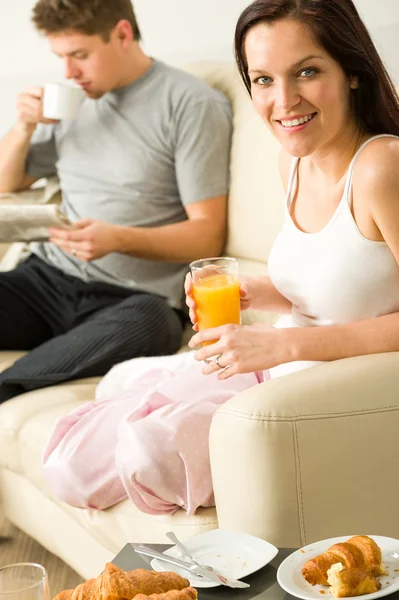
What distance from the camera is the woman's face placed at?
1434mm

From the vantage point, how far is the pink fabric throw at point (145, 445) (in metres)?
1.47

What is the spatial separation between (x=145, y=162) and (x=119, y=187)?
0.37 feet

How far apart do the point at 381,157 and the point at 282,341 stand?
335mm

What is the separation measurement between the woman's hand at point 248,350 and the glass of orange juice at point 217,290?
8cm

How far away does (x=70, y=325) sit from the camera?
2516mm

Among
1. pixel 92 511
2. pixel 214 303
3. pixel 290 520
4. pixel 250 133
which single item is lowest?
pixel 92 511

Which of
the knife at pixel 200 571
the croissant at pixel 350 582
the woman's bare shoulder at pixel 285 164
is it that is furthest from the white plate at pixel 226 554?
the woman's bare shoulder at pixel 285 164

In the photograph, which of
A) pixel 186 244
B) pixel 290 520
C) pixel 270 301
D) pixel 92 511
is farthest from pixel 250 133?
pixel 290 520

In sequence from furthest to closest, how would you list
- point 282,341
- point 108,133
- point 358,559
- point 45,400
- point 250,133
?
point 108,133 < point 250,133 < point 45,400 < point 282,341 < point 358,559

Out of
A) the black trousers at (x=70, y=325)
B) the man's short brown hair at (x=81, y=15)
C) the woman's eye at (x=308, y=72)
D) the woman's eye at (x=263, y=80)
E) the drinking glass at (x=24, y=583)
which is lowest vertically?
the black trousers at (x=70, y=325)

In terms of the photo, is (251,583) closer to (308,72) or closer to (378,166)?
(378,166)

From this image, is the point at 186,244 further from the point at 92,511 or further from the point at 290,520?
the point at 290,520

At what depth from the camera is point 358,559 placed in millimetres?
973

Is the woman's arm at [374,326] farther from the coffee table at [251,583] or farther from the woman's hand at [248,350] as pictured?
the coffee table at [251,583]
